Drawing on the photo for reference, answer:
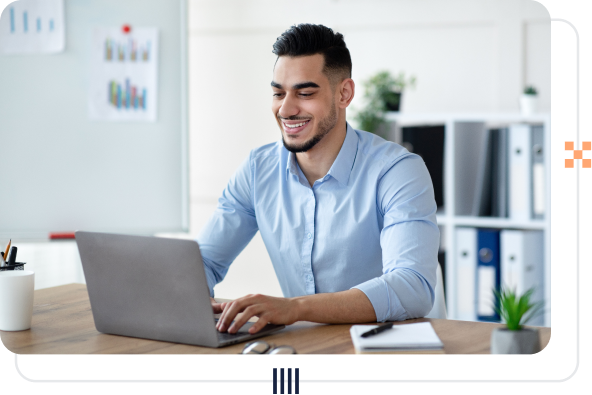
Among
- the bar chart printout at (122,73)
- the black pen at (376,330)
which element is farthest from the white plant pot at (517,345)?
the bar chart printout at (122,73)

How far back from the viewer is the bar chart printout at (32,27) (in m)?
2.63

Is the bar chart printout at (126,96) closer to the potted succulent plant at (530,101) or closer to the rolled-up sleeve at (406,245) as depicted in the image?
the rolled-up sleeve at (406,245)

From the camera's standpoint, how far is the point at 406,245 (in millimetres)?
1467

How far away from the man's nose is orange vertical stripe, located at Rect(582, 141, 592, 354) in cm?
82

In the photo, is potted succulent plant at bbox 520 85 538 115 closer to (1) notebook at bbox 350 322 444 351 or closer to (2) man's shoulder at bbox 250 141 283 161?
(2) man's shoulder at bbox 250 141 283 161

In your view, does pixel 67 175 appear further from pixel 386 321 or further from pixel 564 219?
pixel 564 219

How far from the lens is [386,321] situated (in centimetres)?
136

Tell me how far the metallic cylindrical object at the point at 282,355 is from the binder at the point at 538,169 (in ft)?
6.16

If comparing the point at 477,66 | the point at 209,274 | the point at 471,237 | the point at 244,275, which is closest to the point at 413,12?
the point at 477,66

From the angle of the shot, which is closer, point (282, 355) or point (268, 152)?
point (282, 355)

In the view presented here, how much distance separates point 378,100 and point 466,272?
85 cm

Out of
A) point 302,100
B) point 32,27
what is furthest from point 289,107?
point 32,27

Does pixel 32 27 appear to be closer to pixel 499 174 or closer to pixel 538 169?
pixel 499 174

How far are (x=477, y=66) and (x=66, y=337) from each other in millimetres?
2317
